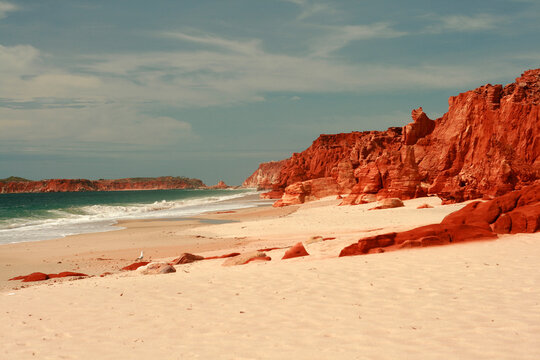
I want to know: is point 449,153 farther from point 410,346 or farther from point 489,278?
point 410,346

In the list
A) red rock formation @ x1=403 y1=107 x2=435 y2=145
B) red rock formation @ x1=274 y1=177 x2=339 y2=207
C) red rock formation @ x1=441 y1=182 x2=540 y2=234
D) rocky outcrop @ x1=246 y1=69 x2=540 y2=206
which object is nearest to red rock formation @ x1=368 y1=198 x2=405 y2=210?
rocky outcrop @ x1=246 y1=69 x2=540 y2=206

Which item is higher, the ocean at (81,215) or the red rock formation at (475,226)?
the red rock formation at (475,226)

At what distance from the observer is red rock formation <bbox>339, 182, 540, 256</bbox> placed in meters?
12.0

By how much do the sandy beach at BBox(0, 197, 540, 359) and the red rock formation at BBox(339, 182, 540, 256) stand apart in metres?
0.49

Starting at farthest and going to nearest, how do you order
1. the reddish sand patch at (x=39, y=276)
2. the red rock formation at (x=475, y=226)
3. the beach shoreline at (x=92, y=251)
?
1. the beach shoreline at (x=92, y=251)
2. the reddish sand patch at (x=39, y=276)
3. the red rock formation at (x=475, y=226)

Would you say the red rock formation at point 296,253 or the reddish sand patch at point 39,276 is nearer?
the red rock formation at point 296,253

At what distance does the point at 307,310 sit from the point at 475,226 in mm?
7980

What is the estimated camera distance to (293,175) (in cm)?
7819

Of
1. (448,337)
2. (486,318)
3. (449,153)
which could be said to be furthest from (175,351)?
(449,153)

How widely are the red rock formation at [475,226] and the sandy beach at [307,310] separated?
1.61 ft

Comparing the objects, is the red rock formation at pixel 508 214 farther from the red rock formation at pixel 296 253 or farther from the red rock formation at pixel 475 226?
the red rock formation at pixel 296 253

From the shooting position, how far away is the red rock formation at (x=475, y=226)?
12.0m

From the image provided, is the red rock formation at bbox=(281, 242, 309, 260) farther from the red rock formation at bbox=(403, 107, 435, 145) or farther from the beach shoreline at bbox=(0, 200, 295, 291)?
the red rock formation at bbox=(403, 107, 435, 145)

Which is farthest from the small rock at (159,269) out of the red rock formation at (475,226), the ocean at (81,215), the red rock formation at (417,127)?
the red rock formation at (417,127)
